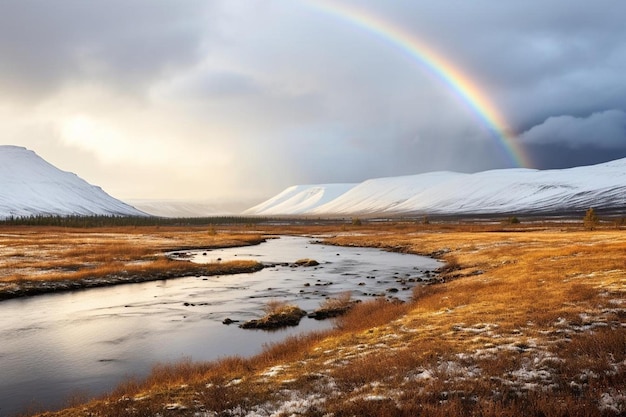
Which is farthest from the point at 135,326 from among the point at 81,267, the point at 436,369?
the point at 81,267

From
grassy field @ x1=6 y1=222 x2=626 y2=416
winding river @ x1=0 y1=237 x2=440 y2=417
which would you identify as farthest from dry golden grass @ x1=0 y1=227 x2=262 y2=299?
grassy field @ x1=6 y1=222 x2=626 y2=416

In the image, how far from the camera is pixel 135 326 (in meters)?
30.8

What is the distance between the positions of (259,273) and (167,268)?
1163cm

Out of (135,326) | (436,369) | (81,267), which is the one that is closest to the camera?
(436,369)

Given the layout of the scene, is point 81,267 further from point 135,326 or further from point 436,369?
point 436,369

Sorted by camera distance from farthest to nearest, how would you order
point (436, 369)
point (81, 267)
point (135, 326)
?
1. point (81, 267)
2. point (135, 326)
3. point (436, 369)

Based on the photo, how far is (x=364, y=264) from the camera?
216 feet

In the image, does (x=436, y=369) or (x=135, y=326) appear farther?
(x=135, y=326)

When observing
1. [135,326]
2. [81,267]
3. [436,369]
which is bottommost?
[135,326]

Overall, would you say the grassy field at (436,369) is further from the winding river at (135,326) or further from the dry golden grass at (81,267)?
the dry golden grass at (81,267)

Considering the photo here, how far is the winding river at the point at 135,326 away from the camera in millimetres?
20922

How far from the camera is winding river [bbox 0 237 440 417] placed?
20922 mm

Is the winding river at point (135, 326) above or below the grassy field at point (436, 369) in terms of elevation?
below

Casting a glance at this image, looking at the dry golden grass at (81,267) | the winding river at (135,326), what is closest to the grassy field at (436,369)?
the winding river at (135,326)
